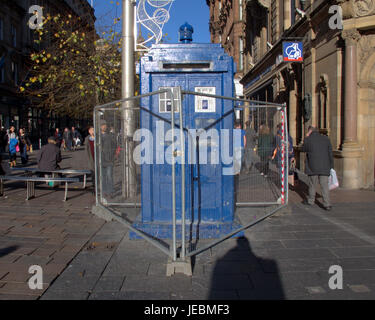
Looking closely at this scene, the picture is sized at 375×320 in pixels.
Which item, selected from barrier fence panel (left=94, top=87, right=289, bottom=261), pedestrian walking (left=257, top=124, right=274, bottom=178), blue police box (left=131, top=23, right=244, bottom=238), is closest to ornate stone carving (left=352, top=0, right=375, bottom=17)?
Answer: barrier fence panel (left=94, top=87, right=289, bottom=261)

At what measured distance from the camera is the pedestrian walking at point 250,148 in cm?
558

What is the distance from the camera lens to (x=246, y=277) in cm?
386

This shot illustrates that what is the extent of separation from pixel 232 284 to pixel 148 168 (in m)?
2.22

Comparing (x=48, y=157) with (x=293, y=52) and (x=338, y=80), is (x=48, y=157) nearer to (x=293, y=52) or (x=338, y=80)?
(x=338, y=80)

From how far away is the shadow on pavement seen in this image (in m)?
3.47

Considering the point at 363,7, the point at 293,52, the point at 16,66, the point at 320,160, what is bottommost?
the point at 320,160

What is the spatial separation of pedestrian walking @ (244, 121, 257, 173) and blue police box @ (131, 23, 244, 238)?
402 millimetres

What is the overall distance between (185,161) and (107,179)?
51.6 inches

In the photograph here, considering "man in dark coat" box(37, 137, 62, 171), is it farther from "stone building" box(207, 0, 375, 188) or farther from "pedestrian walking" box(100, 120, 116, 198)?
"stone building" box(207, 0, 375, 188)

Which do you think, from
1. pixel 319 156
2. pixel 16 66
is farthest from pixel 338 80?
pixel 16 66

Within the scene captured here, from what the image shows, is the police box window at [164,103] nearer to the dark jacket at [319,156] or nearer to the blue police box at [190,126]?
the blue police box at [190,126]

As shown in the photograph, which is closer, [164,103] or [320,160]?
[164,103]

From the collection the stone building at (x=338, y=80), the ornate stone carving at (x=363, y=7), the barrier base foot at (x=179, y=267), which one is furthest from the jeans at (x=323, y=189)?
the ornate stone carving at (x=363, y=7)

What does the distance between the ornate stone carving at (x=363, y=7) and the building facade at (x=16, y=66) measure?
24.4 meters
